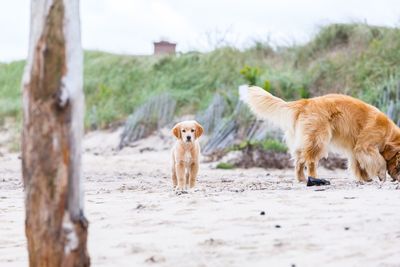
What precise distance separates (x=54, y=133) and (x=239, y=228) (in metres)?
1.71

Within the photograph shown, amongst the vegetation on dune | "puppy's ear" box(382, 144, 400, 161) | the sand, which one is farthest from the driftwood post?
the vegetation on dune

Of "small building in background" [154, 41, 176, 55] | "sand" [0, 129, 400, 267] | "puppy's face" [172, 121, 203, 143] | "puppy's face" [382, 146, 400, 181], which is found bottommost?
"sand" [0, 129, 400, 267]

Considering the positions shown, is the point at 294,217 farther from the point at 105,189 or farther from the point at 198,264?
the point at 105,189

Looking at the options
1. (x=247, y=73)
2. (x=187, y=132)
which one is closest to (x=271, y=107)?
(x=187, y=132)

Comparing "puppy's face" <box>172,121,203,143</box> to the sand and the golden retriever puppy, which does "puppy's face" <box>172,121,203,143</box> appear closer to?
the golden retriever puppy

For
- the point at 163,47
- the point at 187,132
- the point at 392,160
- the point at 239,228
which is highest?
the point at 163,47

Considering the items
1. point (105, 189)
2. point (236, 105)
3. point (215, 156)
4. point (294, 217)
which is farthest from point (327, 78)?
point (294, 217)

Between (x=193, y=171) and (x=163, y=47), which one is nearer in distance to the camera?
(x=193, y=171)

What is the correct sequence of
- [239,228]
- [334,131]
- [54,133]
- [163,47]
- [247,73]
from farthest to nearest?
[163,47] → [247,73] → [334,131] → [239,228] → [54,133]

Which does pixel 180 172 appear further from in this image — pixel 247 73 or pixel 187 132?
pixel 247 73

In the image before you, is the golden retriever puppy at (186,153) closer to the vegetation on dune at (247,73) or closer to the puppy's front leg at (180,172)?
the puppy's front leg at (180,172)

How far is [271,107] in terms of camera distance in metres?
9.09

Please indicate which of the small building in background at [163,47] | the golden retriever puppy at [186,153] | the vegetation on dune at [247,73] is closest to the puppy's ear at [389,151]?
the golden retriever puppy at [186,153]

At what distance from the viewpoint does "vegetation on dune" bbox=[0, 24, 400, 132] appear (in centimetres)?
1739
